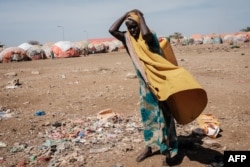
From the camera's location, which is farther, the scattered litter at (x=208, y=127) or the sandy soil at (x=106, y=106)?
the scattered litter at (x=208, y=127)

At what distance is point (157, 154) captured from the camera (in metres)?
3.59

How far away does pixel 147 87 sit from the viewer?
3.12 m

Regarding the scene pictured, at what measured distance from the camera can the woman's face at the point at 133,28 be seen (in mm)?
3023

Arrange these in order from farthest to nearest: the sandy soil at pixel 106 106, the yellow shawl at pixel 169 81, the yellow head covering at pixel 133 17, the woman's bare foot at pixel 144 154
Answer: the sandy soil at pixel 106 106
the woman's bare foot at pixel 144 154
the yellow head covering at pixel 133 17
the yellow shawl at pixel 169 81

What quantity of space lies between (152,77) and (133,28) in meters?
0.54

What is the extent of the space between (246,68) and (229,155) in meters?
7.92

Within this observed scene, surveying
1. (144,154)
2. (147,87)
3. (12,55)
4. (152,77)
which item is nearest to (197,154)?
(144,154)

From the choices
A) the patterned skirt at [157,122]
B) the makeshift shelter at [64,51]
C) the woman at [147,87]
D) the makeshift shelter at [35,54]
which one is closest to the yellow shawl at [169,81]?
the woman at [147,87]

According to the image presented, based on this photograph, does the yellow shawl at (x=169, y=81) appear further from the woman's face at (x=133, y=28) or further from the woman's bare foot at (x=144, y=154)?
the woman's bare foot at (x=144, y=154)

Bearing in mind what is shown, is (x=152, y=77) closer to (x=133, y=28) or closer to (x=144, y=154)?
(x=133, y=28)

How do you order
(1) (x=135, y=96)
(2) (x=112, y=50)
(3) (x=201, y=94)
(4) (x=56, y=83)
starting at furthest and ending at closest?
1. (2) (x=112, y=50)
2. (4) (x=56, y=83)
3. (1) (x=135, y=96)
4. (3) (x=201, y=94)

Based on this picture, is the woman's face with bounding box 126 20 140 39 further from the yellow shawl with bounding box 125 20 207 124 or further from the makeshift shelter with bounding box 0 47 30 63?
the makeshift shelter with bounding box 0 47 30 63

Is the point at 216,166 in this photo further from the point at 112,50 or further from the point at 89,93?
the point at 112,50

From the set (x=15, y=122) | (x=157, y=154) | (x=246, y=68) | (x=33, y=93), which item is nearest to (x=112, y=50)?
(x=246, y=68)
